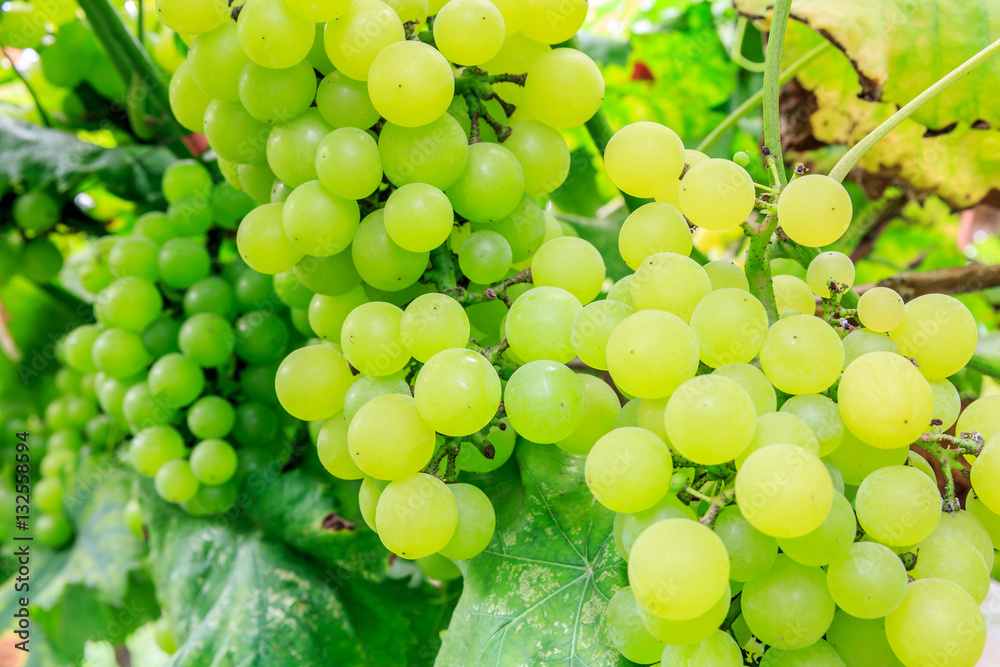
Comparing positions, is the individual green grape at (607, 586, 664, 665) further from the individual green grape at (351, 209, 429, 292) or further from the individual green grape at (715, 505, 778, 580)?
the individual green grape at (351, 209, 429, 292)

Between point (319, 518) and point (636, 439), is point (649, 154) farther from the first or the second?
point (319, 518)

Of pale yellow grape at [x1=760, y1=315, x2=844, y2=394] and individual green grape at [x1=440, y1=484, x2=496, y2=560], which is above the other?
pale yellow grape at [x1=760, y1=315, x2=844, y2=394]

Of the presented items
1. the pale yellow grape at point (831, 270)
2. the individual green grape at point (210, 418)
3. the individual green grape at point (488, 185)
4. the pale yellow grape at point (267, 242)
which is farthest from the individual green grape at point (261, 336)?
the pale yellow grape at point (831, 270)

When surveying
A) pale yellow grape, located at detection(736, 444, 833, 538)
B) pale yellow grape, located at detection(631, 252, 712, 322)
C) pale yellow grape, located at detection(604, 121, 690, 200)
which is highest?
pale yellow grape, located at detection(604, 121, 690, 200)

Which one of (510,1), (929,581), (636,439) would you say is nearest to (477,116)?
(510,1)

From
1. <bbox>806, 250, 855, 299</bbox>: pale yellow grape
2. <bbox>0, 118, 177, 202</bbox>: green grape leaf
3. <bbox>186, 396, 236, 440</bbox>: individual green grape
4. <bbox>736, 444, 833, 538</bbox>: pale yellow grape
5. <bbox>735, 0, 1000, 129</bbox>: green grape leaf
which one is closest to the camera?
<bbox>736, 444, 833, 538</bbox>: pale yellow grape

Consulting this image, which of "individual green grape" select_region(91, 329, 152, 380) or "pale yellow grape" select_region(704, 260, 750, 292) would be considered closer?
"pale yellow grape" select_region(704, 260, 750, 292)

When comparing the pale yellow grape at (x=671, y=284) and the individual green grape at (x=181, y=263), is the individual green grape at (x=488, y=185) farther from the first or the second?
the individual green grape at (x=181, y=263)

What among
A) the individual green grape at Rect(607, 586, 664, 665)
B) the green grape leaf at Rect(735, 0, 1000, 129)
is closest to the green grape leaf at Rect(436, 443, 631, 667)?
the individual green grape at Rect(607, 586, 664, 665)
